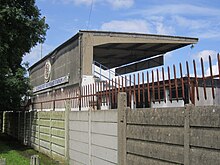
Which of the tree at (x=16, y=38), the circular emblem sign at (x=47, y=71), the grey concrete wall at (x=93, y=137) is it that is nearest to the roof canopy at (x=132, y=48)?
the circular emblem sign at (x=47, y=71)

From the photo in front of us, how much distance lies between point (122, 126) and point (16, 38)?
10117mm

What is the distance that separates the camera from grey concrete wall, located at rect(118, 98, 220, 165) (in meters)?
4.61

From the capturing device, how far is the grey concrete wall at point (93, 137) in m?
7.84

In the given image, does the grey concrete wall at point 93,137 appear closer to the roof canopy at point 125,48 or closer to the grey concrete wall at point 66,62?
the roof canopy at point 125,48

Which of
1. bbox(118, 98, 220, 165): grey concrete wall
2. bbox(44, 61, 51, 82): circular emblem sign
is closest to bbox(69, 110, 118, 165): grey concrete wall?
bbox(118, 98, 220, 165): grey concrete wall

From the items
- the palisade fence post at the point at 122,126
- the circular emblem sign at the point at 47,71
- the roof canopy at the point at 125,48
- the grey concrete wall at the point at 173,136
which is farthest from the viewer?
the circular emblem sign at the point at 47,71

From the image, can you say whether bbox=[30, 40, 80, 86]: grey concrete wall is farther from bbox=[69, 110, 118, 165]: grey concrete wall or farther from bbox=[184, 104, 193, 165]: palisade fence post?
bbox=[184, 104, 193, 165]: palisade fence post

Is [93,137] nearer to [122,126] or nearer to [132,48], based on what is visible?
[122,126]

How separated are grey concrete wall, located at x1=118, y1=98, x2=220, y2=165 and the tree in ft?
31.8

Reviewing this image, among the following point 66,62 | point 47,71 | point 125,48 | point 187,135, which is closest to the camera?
point 187,135

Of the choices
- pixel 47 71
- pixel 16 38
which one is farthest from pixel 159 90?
pixel 47 71

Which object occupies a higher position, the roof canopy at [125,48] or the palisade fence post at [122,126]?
the roof canopy at [125,48]

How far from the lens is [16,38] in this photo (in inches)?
625

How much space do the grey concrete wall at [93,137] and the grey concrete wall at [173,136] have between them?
0.75m
